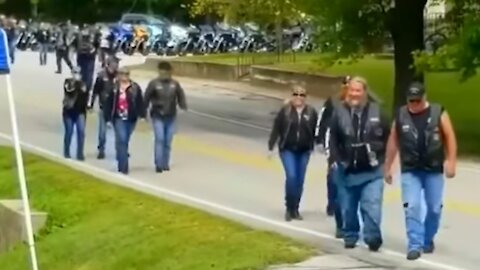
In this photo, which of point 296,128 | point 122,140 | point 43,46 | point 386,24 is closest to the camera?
point 296,128

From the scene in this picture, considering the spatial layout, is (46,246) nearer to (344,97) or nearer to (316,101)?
(344,97)

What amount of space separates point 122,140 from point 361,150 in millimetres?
9062

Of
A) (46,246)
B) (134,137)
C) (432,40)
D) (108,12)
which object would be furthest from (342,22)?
(108,12)

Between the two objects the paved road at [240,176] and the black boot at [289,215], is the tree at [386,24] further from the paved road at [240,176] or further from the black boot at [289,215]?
the black boot at [289,215]

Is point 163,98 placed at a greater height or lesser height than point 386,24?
lesser

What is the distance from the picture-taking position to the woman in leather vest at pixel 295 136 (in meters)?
16.5

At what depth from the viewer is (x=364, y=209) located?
46.3 ft

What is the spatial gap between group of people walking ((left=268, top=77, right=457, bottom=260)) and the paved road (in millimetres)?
312

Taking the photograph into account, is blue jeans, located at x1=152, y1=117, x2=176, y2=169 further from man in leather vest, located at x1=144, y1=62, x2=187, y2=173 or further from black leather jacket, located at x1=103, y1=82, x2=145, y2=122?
black leather jacket, located at x1=103, y1=82, x2=145, y2=122

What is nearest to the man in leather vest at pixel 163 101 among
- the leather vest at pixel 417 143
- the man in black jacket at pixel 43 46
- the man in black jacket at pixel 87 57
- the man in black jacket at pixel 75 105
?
the man in black jacket at pixel 75 105

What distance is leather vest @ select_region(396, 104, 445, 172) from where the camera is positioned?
522 inches

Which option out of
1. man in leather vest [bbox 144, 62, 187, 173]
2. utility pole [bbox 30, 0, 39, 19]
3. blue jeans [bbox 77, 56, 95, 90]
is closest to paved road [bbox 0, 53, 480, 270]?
man in leather vest [bbox 144, 62, 187, 173]

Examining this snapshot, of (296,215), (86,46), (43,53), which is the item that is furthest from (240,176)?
(43,53)

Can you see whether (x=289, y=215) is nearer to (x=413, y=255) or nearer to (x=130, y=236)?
(x=130, y=236)
